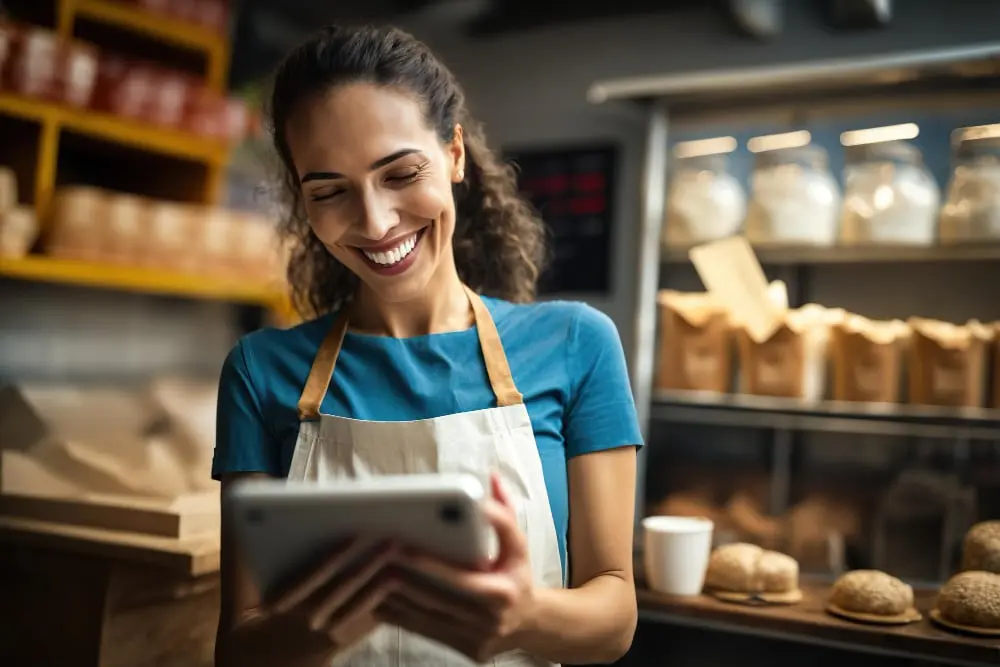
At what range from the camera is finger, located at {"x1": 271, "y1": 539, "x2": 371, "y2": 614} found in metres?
0.78

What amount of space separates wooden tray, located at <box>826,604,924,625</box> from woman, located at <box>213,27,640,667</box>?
25.7 inches

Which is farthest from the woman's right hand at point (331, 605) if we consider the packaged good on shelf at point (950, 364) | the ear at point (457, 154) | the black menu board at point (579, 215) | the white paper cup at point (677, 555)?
the black menu board at point (579, 215)

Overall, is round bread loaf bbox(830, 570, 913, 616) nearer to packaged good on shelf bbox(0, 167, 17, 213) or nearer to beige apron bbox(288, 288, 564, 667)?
beige apron bbox(288, 288, 564, 667)

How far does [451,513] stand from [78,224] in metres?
1.86

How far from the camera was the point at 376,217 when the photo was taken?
1021 millimetres

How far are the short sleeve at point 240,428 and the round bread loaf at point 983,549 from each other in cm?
124

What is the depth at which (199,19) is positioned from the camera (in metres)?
2.60

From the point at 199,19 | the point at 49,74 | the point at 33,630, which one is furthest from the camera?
the point at 199,19

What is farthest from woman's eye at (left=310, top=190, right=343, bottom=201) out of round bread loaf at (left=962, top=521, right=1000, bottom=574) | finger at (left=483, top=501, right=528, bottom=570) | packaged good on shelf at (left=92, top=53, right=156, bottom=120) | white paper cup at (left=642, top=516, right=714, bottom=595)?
packaged good on shelf at (left=92, top=53, right=156, bottom=120)

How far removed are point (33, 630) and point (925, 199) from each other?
6.48 feet

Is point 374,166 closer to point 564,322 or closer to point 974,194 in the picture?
point 564,322

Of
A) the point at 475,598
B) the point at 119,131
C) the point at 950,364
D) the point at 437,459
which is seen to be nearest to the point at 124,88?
the point at 119,131

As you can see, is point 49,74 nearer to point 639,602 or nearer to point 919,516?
point 639,602

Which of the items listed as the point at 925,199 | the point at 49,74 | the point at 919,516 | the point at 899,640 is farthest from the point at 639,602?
the point at 49,74
